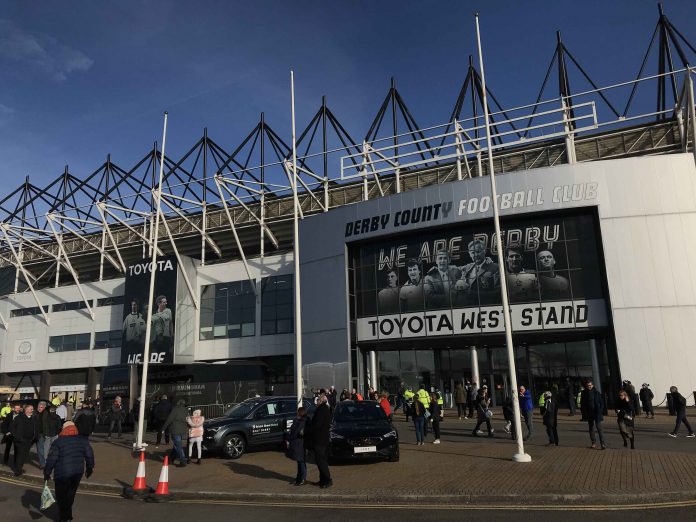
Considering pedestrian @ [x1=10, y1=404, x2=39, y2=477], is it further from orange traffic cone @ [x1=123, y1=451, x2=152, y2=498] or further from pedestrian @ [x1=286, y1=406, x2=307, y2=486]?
pedestrian @ [x1=286, y1=406, x2=307, y2=486]

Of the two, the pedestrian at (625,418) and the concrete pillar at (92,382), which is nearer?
the pedestrian at (625,418)

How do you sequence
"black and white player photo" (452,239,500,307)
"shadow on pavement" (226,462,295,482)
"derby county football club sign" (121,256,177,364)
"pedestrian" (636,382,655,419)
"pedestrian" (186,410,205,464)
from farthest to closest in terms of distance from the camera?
"derby county football club sign" (121,256,177,364), "black and white player photo" (452,239,500,307), "pedestrian" (636,382,655,419), "pedestrian" (186,410,205,464), "shadow on pavement" (226,462,295,482)

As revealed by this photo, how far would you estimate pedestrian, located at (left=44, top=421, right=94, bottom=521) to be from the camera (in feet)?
24.4

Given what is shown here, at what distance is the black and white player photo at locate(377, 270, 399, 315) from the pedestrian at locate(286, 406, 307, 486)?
69.2 feet

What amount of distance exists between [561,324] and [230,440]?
19494 mm

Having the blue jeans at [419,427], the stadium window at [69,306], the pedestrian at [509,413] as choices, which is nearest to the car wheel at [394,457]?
the blue jeans at [419,427]

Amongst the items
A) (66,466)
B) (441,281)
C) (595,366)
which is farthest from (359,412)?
(595,366)

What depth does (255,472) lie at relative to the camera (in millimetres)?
12234

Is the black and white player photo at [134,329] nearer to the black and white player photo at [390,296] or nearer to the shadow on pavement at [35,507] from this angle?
the black and white player photo at [390,296]

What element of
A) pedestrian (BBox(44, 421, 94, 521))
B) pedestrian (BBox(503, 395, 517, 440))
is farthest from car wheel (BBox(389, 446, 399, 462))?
pedestrian (BBox(44, 421, 94, 521))

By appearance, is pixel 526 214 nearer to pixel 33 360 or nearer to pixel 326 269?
pixel 326 269

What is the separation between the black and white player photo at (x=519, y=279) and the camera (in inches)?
1110

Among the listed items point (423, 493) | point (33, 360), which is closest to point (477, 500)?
point (423, 493)

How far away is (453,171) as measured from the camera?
1622 inches
